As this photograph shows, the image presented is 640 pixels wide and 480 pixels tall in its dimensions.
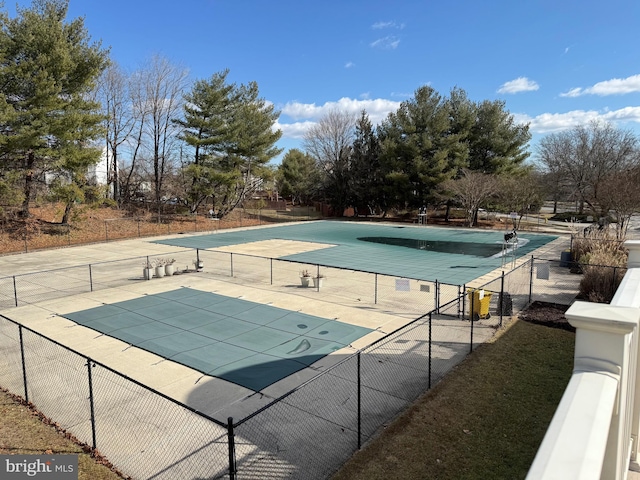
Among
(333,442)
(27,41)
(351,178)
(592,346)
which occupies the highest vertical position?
(27,41)

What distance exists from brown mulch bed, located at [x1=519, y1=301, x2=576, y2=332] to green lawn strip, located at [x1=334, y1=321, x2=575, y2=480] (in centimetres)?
186

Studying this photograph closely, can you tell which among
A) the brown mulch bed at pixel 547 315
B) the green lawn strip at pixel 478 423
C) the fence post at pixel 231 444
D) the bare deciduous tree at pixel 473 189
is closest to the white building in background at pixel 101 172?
the bare deciduous tree at pixel 473 189

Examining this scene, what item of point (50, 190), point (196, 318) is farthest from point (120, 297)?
point (50, 190)

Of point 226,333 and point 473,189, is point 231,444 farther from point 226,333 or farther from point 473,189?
point 473,189

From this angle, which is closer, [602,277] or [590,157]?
[602,277]

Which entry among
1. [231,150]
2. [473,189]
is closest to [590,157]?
[473,189]

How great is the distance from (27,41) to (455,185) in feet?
113

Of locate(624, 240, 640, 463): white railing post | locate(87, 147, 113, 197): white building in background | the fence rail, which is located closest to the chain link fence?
the fence rail

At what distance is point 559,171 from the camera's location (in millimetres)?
53562

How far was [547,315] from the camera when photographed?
41.4 ft

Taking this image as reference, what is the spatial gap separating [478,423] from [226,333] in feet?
22.0

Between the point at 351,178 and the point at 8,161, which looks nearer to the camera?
the point at 8,161

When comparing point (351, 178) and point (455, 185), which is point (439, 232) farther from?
point (351, 178)
